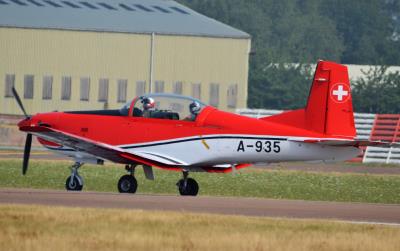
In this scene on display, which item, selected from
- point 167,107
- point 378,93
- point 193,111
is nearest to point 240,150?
point 193,111

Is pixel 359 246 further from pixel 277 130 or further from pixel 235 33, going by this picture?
pixel 235 33

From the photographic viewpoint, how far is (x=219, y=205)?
20641 millimetres

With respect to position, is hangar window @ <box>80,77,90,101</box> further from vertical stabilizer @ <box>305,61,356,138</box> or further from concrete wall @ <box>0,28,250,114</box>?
vertical stabilizer @ <box>305,61,356,138</box>

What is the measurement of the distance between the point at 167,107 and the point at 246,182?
641cm

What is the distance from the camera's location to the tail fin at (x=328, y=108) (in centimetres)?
2280

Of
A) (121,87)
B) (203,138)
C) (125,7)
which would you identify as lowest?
(121,87)

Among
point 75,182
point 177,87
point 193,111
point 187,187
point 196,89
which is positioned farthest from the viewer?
point 196,89

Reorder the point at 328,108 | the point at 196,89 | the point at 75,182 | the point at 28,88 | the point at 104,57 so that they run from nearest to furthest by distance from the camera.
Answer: the point at 328,108
the point at 75,182
the point at 104,57
the point at 28,88
the point at 196,89

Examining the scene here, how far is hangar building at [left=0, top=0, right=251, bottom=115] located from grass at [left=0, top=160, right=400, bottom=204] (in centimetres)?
2499

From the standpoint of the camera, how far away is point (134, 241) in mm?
15258

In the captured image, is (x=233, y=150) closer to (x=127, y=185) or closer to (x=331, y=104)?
(x=331, y=104)

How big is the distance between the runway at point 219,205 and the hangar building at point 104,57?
3632 cm

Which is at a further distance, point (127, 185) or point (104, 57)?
point (104, 57)

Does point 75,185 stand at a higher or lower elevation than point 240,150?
lower
